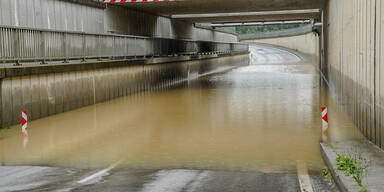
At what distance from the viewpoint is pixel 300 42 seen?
8812 centimetres

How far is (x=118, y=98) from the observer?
23.7m

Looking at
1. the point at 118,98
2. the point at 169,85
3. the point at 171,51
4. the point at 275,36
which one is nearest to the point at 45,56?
the point at 118,98

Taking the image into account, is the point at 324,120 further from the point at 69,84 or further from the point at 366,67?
the point at 69,84

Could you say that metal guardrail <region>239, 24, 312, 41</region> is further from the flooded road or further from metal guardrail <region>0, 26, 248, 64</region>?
the flooded road

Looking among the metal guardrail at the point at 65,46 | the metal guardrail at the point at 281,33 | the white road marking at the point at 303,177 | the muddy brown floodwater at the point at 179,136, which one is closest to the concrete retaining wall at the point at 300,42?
the metal guardrail at the point at 281,33

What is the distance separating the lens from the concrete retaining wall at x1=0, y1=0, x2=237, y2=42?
63.9 feet

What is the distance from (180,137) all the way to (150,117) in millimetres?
4377

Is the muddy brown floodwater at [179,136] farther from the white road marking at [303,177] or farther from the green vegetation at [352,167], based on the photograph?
the green vegetation at [352,167]

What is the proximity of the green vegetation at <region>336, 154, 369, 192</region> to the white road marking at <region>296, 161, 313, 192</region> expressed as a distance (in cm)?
53

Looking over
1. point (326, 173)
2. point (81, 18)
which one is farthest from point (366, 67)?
point (81, 18)

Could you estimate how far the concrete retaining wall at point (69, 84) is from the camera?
15.0 meters

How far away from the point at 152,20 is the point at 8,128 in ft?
75.5

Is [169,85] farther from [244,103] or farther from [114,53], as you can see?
[244,103]

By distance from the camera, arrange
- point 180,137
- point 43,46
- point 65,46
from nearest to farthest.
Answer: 1. point 180,137
2. point 43,46
3. point 65,46
